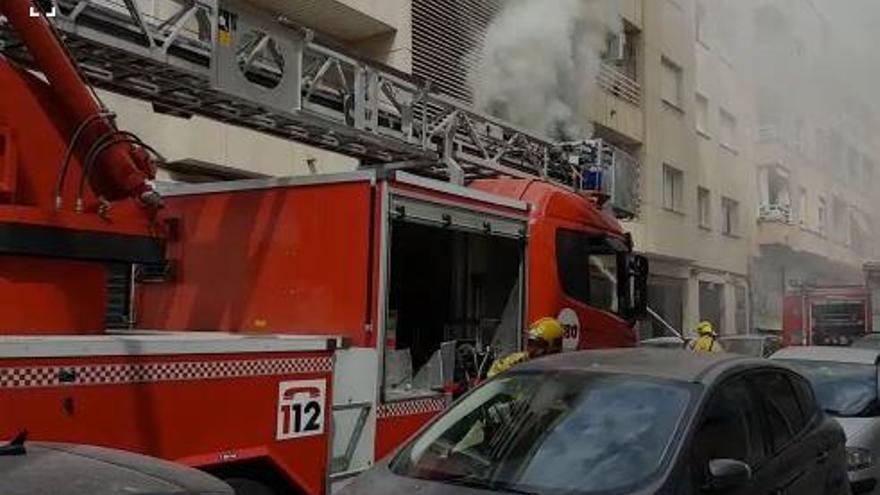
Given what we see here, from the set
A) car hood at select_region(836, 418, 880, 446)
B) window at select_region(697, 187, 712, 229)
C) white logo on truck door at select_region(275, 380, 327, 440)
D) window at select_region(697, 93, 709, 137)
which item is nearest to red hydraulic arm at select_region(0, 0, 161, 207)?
white logo on truck door at select_region(275, 380, 327, 440)

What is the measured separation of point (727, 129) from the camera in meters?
28.3

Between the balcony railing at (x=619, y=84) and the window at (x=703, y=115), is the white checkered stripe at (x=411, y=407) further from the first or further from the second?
the window at (x=703, y=115)

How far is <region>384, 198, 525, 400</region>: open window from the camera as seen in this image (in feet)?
20.0

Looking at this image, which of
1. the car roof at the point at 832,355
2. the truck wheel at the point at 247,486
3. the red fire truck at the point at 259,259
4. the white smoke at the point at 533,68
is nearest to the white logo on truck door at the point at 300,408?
the red fire truck at the point at 259,259

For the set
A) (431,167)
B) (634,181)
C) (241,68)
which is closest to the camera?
(241,68)

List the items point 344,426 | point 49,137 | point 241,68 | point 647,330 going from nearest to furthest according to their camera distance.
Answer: point 49,137 < point 344,426 < point 241,68 < point 647,330

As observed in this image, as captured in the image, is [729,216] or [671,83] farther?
[729,216]

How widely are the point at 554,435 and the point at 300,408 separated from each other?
117 cm

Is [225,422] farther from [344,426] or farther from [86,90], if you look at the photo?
[86,90]

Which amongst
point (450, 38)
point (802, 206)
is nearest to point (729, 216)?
point (802, 206)

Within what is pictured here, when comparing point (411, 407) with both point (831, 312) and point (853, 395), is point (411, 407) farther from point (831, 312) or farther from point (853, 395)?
point (831, 312)

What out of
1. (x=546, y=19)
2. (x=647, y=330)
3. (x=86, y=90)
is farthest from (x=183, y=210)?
(x=647, y=330)

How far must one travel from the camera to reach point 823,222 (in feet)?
111

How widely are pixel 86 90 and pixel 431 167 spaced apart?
11.2 feet
